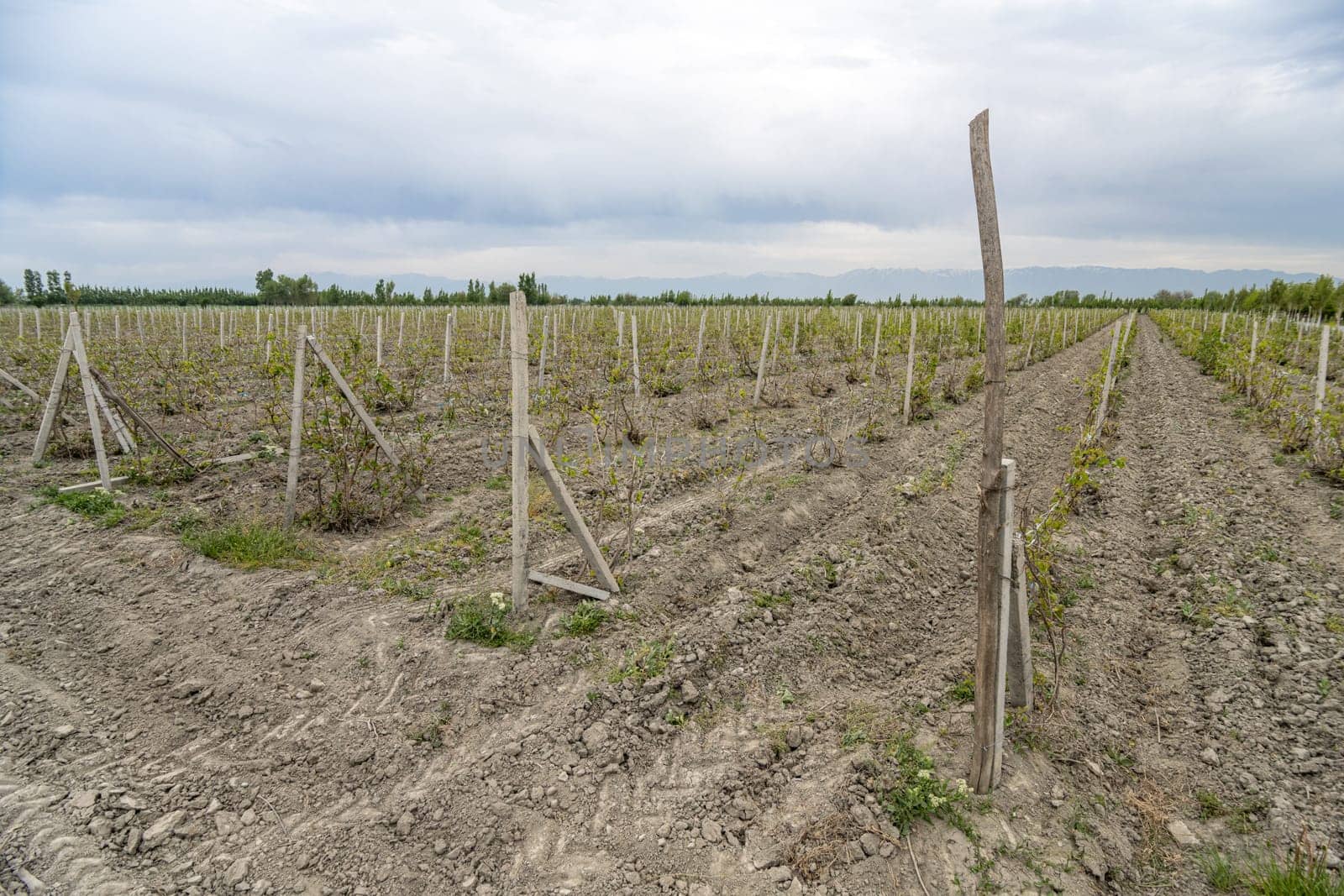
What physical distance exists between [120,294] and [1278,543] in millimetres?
87485

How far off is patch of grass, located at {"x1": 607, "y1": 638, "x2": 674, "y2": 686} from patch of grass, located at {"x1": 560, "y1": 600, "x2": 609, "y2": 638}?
1.22 ft

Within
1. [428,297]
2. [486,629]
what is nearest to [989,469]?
[486,629]

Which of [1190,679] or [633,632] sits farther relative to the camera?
[633,632]

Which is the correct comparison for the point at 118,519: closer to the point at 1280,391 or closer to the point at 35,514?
the point at 35,514

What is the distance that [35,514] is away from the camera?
19.4 feet

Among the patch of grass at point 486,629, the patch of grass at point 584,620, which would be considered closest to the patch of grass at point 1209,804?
the patch of grass at point 584,620

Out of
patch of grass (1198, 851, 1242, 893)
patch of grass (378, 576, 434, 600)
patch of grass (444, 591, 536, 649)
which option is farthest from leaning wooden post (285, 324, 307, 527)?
patch of grass (1198, 851, 1242, 893)

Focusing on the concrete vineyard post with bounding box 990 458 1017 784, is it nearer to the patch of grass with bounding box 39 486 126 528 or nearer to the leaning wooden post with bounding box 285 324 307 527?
the leaning wooden post with bounding box 285 324 307 527

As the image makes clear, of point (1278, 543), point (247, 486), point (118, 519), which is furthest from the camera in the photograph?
point (247, 486)

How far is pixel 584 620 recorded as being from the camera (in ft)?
14.0

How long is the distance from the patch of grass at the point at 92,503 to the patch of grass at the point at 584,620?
4.65m

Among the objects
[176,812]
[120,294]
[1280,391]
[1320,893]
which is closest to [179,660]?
[176,812]

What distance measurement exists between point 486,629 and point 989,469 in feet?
10.5

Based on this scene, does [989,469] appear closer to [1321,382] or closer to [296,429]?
[296,429]
